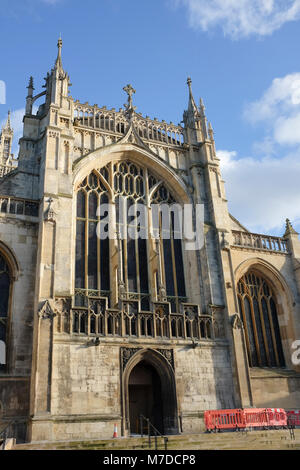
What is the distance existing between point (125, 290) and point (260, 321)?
7.10m

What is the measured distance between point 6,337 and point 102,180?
8.11 meters

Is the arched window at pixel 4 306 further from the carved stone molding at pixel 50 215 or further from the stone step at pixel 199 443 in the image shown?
the stone step at pixel 199 443

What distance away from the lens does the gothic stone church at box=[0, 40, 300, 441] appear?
1420 cm

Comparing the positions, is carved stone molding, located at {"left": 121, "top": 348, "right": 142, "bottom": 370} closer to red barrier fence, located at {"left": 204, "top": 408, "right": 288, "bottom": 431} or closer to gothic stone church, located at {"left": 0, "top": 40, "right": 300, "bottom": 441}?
gothic stone church, located at {"left": 0, "top": 40, "right": 300, "bottom": 441}

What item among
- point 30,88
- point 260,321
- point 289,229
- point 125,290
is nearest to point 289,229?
point 289,229

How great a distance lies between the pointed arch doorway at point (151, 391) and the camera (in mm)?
15000

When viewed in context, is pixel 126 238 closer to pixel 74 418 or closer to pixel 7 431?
pixel 74 418

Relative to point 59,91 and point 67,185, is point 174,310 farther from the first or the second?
point 59,91

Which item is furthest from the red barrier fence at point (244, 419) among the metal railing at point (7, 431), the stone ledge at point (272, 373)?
the metal railing at point (7, 431)

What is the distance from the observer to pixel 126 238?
1872 cm

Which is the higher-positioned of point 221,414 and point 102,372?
point 102,372

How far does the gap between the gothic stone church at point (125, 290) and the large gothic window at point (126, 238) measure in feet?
0.20

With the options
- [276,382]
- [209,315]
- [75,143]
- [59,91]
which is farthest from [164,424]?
[59,91]
